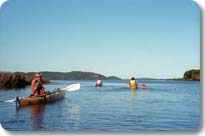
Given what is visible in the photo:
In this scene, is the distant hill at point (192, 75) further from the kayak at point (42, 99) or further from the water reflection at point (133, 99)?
the kayak at point (42, 99)

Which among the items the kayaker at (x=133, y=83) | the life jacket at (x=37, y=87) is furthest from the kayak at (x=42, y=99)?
the kayaker at (x=133, y=83)

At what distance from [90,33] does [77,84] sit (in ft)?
1.21

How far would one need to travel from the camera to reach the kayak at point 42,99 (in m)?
3.51

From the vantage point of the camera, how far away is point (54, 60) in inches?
140

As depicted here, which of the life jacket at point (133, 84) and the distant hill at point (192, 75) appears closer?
the distant hill at point (192, 75)

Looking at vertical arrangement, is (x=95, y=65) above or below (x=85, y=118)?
above

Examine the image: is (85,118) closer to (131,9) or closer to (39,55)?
(39,55)

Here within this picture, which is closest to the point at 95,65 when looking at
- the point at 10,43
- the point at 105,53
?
the point at 105,53

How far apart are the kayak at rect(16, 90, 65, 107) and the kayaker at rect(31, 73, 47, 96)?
0.10ft

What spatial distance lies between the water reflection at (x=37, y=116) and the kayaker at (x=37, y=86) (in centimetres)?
10

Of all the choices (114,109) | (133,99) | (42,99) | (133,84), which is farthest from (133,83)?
(42,99)

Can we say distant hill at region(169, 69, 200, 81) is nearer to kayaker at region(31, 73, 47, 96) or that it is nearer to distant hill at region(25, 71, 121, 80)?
distant hill at region(25, 71, 121, 80)

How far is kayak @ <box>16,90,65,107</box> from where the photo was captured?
11.5ft

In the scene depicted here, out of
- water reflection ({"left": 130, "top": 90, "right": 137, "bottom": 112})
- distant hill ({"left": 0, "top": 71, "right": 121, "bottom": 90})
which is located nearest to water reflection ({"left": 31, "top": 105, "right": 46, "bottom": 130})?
distant hill ({"left": 0, "top": 71, "right": 121, "bottom": 90})
